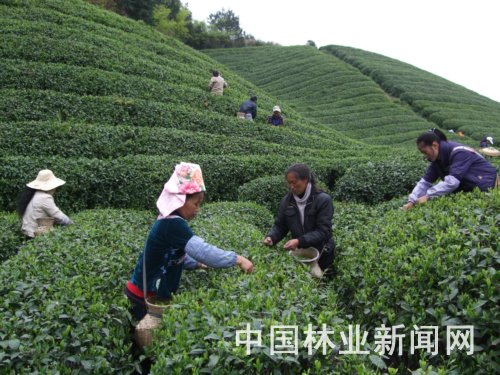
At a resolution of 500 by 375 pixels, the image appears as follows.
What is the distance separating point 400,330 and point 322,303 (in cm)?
68

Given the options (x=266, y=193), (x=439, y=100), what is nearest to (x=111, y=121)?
(x=266, y=193)

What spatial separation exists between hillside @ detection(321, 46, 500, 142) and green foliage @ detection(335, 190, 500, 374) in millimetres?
25213

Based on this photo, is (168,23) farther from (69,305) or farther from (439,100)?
(69,305)

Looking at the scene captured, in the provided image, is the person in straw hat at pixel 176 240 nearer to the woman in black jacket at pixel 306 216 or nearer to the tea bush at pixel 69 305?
the tea bush at pixel 69 305

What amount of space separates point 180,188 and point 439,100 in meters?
35.9

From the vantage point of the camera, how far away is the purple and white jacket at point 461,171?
583 centimetres

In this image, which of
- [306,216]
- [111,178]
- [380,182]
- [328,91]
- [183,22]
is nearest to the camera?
[306,216]

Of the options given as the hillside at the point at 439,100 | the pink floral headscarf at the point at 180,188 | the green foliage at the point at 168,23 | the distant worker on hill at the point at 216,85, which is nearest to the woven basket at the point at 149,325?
the pink floral headscarf at the point at 180,188

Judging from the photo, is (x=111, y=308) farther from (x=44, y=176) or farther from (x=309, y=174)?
(x=44, y=176)

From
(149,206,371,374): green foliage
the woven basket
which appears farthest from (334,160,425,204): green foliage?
the woven basket

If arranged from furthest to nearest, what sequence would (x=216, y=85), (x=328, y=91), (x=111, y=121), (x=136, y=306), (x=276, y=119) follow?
1. (x=328, y=91)
2. (x=216, y=85)
3. (x=276, y=119)
4. (x=111, y=121)
5. (x=136, y=306)

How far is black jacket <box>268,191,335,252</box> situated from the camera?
5.14 metres

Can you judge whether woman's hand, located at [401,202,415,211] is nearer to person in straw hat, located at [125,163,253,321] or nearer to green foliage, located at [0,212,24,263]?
person in straw hat, located at [125,163,253,321]

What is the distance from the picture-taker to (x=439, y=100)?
35.3 meters
